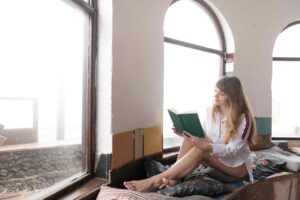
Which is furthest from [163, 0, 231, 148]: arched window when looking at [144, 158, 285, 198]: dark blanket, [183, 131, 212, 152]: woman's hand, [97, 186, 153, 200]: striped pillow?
[97, 186, 153, 200]: striped pillow

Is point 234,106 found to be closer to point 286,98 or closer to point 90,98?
point 90,98

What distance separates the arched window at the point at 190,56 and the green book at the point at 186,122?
77 centimetres

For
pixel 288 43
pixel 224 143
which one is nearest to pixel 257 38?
pixel 288 43

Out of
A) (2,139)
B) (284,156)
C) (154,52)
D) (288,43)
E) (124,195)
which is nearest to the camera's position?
(2,139)

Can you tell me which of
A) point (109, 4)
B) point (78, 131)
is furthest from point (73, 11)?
point (78, 131)

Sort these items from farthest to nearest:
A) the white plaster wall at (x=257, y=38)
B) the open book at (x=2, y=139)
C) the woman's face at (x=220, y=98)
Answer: the white plaster wall at (x=257, y=38), the woman's face at (x=220, y=98), the open book at (x=2, y=139)

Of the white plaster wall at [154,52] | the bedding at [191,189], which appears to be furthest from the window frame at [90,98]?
the bedding at [191,189]

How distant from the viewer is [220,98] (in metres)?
2.14

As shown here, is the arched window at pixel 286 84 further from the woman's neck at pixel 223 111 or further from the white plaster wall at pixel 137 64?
the white plaster wall at pixel 137 64

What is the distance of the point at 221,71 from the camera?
370 cm

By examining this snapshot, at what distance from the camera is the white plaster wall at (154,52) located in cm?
199

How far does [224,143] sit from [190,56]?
1.45m

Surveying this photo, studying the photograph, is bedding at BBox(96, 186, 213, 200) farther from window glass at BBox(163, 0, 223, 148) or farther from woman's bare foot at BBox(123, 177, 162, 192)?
window glass at BBox(163, 0, 223, 148)

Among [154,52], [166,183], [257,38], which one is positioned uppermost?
[257,38]
